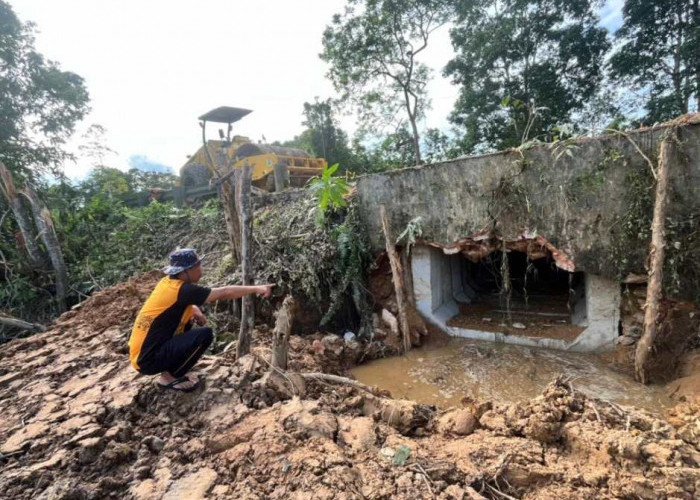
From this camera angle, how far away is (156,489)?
7.50ft

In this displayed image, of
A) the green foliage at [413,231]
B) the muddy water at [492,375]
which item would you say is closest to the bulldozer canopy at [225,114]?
the green foliage at [413,231]

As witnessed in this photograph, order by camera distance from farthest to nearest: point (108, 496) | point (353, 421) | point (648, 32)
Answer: point (648, 32) < point (353, 421) < point (108, 496)

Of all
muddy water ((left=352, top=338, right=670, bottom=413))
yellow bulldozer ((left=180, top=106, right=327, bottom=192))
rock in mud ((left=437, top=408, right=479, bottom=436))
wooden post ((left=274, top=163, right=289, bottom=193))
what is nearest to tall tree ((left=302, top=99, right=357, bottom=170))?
yellow bulldozer ((left=180, top=106, right=327, bottom=192))

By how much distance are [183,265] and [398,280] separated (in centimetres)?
360

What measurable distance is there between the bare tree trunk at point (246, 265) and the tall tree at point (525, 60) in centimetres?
1131

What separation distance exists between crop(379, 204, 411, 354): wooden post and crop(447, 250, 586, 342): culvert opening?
0.96 metres

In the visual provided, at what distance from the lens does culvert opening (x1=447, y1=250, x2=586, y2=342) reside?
566 cm

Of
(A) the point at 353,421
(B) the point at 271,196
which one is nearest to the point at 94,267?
(B) the point at 271,196

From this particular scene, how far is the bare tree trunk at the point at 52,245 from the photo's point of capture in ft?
22.9

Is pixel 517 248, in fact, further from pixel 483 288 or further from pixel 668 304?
pixel 483 288

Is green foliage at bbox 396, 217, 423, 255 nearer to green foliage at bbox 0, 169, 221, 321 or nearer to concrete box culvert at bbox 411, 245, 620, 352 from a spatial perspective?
concrete box culvert at bbox 411, 245, 620, 352

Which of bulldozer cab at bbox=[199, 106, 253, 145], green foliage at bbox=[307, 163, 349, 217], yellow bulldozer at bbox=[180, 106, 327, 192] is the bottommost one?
green foliage at bbox=[307, 163, 349, 217]

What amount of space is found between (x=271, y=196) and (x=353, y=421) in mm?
6467

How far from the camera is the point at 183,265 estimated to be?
10.3 ft
